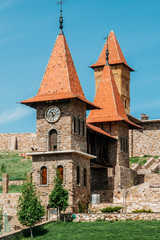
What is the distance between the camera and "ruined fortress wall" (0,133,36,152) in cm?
7306

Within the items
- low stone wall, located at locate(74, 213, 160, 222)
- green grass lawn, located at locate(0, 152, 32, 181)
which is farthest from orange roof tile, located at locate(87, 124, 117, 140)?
low stone wall, located at locate(74, 213, 160, 222)

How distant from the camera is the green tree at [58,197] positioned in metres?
32.9

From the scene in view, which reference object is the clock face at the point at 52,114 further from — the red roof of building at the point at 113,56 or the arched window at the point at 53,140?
the red roof of building at the point at 113,56

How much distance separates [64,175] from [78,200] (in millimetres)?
1934

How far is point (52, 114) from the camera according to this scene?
119 ft

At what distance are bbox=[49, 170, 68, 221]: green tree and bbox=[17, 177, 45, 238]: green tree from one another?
2.17 metres

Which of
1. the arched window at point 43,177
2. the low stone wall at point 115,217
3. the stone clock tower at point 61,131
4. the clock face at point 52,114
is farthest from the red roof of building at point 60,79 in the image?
the low stone wall at point 115,217

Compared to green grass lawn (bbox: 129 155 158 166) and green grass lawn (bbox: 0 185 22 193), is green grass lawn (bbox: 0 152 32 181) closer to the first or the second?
green grass lawn (bbox: 0 185 22 193)

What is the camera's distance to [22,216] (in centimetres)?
3020

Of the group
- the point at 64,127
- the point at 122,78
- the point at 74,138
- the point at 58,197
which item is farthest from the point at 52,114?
the point at 122,78

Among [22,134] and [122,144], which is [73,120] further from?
[22,134]

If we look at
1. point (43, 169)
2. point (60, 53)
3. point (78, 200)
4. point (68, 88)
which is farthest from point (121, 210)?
point (60, 53)

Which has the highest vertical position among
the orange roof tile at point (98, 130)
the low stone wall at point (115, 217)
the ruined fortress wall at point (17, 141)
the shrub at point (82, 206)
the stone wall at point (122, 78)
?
the stone wall at point (122, 78)

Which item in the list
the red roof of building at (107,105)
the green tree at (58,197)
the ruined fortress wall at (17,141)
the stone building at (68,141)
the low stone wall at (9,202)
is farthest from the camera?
the ruined fortress wall at (17,141)
